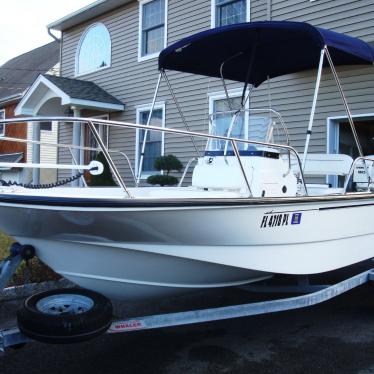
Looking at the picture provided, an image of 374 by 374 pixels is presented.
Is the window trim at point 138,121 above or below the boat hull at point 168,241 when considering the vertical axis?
above

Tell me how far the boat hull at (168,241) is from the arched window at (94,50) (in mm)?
10834

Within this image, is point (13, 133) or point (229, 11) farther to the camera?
point (13, 133)

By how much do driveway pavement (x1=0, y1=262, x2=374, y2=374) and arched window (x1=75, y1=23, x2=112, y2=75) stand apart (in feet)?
33.3

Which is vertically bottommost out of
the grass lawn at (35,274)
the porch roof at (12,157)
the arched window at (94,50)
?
the grass lawn at (35,274)

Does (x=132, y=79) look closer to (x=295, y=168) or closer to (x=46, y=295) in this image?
(x=295, y=168)

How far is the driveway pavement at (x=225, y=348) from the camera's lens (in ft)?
11.9

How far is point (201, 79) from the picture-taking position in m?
10.9

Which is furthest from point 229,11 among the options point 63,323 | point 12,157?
point 12,157

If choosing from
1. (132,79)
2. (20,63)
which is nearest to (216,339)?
(132,79)

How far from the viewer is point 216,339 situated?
4.25 meters

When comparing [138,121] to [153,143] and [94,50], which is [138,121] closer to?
[153,143]

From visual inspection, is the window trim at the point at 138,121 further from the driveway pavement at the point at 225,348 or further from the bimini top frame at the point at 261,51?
the driveway pavement at the point at 225,348

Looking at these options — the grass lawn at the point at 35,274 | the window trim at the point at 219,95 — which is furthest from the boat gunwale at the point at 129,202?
the window trim at the point at 219,95

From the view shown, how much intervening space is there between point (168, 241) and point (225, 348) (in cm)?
126
